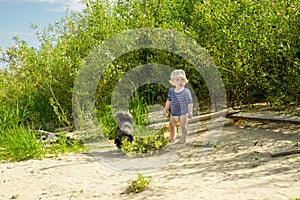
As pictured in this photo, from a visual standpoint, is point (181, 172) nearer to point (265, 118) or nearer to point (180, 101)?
point (180, 101)

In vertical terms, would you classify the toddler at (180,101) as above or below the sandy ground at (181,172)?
above

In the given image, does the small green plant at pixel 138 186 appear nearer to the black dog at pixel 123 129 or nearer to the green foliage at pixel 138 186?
the green foliage at pixel 138 186

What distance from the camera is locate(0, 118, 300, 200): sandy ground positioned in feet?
15.6

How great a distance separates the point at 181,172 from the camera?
5.74m

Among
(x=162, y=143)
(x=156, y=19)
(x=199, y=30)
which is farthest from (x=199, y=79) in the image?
(x=162, y=143)

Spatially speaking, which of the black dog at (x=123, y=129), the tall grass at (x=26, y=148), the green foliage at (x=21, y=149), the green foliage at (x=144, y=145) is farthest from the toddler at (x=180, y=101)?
the green foliage at (x=21, y=149)

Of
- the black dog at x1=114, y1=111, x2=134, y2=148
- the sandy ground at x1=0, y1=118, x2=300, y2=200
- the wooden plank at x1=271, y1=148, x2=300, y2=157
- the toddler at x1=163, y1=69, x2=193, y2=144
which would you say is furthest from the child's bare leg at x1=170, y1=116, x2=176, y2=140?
the wooden plank at x1=271, y1=148, x2=300, y2=157

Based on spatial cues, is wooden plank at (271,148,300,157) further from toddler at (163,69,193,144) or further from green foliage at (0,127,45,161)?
green foliage at (0,127,45,161)

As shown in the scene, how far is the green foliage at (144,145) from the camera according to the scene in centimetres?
698

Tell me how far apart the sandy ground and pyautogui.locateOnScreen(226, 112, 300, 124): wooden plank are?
188 mm

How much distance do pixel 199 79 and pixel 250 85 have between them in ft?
3.60

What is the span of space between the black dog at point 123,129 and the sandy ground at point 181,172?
23cm

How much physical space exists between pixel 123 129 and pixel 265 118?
101 inches

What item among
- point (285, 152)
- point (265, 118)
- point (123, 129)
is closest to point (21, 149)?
point (123, 129)
